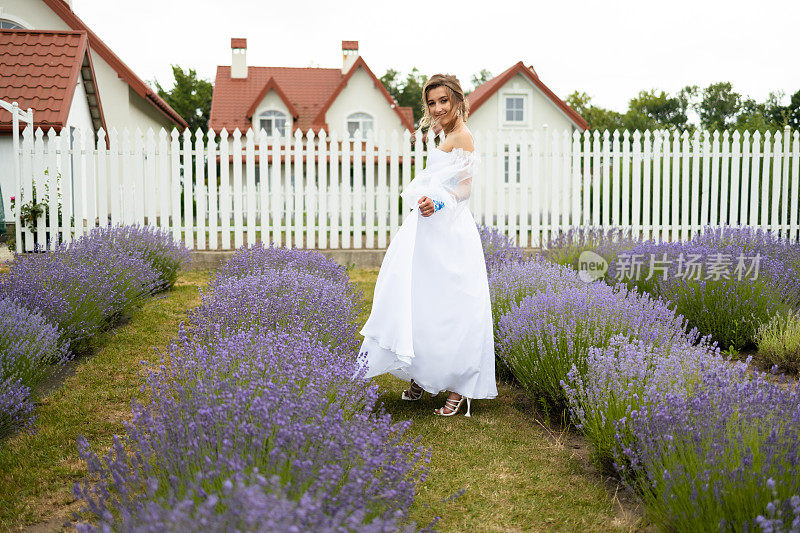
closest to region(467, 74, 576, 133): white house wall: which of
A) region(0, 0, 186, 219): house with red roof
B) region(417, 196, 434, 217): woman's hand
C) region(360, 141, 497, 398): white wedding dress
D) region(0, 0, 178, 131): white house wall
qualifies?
region(0, 0, 178, 131): white house wall

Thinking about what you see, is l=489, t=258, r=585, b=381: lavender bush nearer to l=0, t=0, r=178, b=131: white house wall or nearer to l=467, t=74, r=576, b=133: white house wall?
l=0, t=0, r=178, b=131: white house wall

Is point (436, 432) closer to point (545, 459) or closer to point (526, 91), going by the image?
point (545, 459)

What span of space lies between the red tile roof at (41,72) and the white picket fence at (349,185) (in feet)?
1.38

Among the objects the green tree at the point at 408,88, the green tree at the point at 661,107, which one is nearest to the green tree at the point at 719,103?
the green tree at the point at 661,107

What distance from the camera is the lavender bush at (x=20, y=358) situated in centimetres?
298

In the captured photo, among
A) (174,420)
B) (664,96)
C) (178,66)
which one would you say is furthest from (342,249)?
(664,96)

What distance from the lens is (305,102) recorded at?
1005 inches

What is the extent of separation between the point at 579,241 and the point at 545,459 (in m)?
4.18

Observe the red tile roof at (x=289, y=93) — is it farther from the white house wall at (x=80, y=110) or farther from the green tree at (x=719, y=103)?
the green tree at (x=719, y=103)

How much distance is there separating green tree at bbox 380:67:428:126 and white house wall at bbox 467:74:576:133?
1535cm

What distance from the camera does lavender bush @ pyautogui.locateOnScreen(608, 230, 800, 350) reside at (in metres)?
4.80

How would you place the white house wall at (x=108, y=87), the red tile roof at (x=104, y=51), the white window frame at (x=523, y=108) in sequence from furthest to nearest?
the white window frame at (x=523, y=108) < the red tile roof at (x=104, y=51) < the white house wall at (x=108, y=87)

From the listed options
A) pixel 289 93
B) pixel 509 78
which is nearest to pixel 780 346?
pixel 509 78

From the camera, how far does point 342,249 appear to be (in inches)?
355
